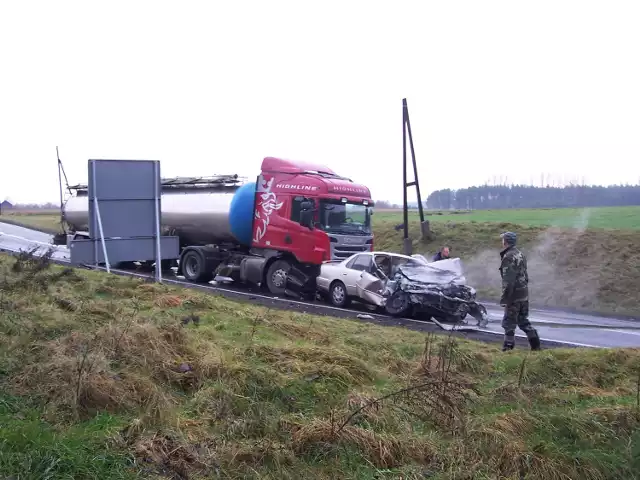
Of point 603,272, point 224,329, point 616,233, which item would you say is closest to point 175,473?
point 224,329

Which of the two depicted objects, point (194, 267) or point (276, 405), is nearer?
point (276, 405)

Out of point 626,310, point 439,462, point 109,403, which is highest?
point 109,403

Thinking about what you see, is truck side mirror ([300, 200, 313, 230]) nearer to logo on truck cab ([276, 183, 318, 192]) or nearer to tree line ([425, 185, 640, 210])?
logo on truck cab ([276, 183, 318, 192])

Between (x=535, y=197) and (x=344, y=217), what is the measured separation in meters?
29.7

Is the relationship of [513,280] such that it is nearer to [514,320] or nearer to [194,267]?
[514,320]

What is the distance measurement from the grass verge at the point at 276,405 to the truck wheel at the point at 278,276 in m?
10.9

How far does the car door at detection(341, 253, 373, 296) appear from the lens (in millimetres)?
16188

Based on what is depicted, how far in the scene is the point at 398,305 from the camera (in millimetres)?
14547

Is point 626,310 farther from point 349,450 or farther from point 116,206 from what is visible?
point 349,450

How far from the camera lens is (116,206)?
1234 centimetres

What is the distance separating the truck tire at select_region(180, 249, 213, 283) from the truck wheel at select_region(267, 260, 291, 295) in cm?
299

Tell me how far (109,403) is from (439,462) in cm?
250

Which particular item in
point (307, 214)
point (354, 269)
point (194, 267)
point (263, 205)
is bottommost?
point (194, 267)

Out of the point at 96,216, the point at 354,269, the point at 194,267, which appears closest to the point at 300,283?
the point at 354,269
